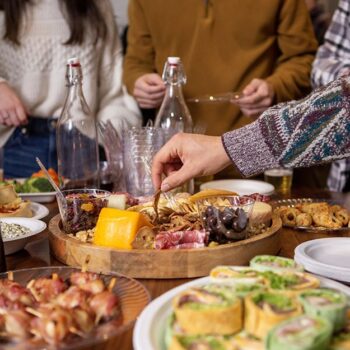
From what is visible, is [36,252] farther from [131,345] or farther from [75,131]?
[75,131]

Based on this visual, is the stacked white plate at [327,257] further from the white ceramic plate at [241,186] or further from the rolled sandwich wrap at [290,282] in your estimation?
the white ceramic plate at [241,186]

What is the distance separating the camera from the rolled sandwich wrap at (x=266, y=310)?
0.77 metres

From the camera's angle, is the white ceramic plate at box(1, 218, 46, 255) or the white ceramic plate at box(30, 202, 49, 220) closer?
the white ceramic plate at box(1, 218, 46, 255)

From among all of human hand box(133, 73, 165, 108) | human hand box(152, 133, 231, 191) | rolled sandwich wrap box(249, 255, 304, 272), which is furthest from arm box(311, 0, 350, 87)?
rolled sandwich wrap box(249, 255, 304, 272)

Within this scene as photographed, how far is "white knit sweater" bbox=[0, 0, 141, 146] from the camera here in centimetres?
278

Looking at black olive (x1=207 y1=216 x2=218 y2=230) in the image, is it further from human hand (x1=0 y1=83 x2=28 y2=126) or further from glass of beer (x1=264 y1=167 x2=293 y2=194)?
human hand (x1=0 y1=83 x2=28 y2=126)

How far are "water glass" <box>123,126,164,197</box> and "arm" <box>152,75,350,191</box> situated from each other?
1.02 feet

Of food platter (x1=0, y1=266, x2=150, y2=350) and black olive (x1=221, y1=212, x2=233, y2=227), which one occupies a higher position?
black olive (x1=221, y1=212, x2=233, y2=227)

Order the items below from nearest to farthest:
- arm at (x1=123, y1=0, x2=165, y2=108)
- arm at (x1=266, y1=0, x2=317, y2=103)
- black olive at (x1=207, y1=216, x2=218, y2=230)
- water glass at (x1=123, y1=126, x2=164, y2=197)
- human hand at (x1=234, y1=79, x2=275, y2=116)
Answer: black olive at (x1=207, y1=216, x2=218, y2=230) → water glass at (x1=123, y1=126, x2=164, y2=197) → human hand at (x1=234, y1=79, x2=275, y2=116) → arm at (x1=266, y1=0, x2=317, y2=103) → arm at (x1=123, y1=0, x2=165, y2=108)

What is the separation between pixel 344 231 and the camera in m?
1.48

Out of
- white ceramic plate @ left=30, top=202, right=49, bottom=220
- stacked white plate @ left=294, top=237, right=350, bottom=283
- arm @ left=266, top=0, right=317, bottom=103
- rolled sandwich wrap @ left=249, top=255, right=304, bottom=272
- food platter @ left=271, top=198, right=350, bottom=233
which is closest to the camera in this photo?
rolled sandwich wrap @ left=249, top=255, right=304, bottom=272

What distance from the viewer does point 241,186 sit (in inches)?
78.5

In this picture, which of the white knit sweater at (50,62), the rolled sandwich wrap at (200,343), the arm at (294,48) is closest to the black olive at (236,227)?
the rolled sandwich wrap at (200,343)

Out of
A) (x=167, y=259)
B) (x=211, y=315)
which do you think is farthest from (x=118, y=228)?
(x=211, y=315)
